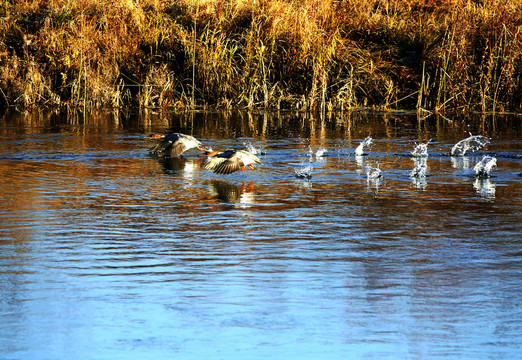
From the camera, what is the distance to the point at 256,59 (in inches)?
786

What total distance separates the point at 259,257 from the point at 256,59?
13.5 m

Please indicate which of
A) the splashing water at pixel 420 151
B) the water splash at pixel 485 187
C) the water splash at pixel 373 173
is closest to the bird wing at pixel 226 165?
the water splash at pixel 373 173

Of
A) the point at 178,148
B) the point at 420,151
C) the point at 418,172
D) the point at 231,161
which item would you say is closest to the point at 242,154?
the point at 231,161

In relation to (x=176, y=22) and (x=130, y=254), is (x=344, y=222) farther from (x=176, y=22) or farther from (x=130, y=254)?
(x=176, y=22)

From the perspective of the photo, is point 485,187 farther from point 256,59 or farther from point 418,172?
point 256,59

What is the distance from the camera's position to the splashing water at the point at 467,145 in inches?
510

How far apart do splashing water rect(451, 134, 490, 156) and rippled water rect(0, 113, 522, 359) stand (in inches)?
9.2

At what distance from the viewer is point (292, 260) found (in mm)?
6777

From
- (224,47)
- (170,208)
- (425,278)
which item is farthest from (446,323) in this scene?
(224,47)

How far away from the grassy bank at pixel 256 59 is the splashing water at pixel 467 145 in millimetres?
4632

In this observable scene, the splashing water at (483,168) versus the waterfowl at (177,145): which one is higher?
the waterfowl at (177,145)

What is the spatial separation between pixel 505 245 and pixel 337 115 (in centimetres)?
1159

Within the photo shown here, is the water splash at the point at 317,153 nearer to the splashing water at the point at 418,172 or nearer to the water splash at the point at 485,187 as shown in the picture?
the splashing water at the point at 418,172

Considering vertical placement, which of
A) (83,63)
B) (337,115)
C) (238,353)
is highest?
(83,63)
